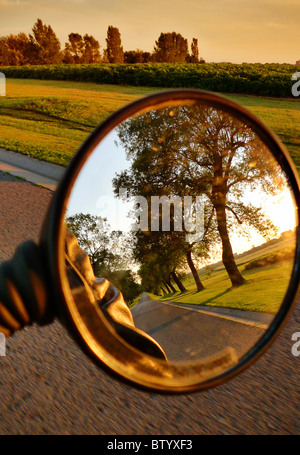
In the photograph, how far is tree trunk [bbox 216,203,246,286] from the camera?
1187 mm

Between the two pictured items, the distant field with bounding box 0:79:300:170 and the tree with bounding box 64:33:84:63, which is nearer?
the distant field with bounding box 0:79:300:170

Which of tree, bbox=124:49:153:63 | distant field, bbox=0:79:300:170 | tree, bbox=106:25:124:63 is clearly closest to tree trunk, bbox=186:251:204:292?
distant field, bbox=0:79:300:170

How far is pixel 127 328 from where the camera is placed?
1136 mm

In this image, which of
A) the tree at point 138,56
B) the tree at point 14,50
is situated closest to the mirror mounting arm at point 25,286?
the tree at point 138,56

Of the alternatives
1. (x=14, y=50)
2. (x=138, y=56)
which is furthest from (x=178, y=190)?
(x=14, y=50)

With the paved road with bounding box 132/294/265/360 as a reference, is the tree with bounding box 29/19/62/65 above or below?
above

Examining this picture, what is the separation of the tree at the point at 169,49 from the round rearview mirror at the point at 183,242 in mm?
63609

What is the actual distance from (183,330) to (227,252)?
24 cm

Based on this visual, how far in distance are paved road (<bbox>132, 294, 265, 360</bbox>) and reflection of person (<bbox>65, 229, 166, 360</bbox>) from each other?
3 cm

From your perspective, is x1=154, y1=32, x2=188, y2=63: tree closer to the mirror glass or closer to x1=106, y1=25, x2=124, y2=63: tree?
x1=106, y1=25, x2=124, y2=63: tree

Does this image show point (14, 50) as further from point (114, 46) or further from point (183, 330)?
point (183, 330)
